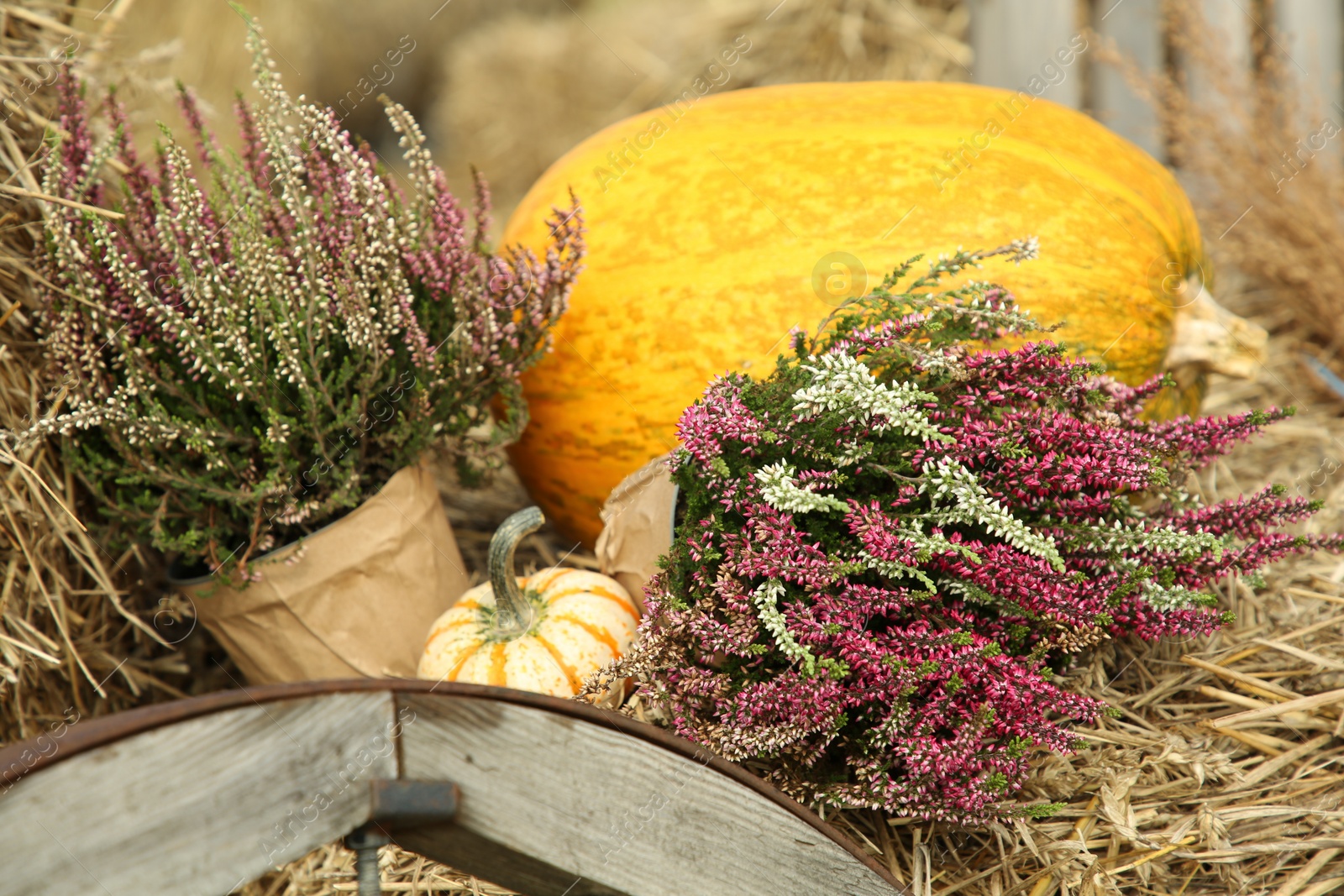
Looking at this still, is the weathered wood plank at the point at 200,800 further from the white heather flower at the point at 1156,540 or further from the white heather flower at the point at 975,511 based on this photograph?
the white heather flower at the point at 1156,540

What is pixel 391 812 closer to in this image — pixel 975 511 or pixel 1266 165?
pixel 975 511

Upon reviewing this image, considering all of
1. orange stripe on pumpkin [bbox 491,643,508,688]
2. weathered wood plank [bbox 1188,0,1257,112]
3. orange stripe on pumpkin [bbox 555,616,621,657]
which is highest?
orange stripe on pumpkin [bbox 491,643,508,688]

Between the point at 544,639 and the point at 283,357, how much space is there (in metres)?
0.57

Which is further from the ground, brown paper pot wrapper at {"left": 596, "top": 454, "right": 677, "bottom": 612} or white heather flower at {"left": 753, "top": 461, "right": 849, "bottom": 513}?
white heather flower at {"left": 753, "top": 461, "right": 849, "bottom": 513}

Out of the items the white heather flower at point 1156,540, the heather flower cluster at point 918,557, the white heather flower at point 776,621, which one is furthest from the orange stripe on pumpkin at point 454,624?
the white heather flower at point 1156,540

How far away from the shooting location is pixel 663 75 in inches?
155

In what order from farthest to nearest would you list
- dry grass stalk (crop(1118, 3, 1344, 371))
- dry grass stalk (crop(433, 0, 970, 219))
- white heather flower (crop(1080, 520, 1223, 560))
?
dry grass stalk (crop(433, 0, 970, 219)) < dry grass stalk (crop(1118, 3, 1344, 371)) < white heather flower (crop(1080, 520, 1223, 560))

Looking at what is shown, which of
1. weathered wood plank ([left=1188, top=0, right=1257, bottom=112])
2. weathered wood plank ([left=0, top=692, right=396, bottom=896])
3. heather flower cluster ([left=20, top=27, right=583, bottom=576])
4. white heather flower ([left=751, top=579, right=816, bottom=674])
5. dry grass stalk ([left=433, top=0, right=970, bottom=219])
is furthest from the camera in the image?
dry grass stalk ([left=433, top=0, right=970, bottom=219])

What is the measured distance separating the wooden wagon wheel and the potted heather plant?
27.1 inches

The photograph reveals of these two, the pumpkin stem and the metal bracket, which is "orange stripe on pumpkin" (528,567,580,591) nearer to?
the pumpkin stem

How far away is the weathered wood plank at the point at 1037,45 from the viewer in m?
2.79

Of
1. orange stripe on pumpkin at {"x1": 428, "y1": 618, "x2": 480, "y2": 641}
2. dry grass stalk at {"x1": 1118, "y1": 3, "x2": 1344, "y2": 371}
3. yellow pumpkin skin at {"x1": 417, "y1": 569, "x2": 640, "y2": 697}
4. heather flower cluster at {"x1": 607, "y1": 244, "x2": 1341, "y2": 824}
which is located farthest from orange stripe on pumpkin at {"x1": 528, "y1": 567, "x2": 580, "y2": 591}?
dry grass stalk at {"x1": 1118, "y1": 3, "x2": 1344, "y2": 371}

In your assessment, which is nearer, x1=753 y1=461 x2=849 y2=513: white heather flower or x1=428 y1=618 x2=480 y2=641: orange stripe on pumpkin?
x1=753 y1=461 x2=849 y2=513: white heather flower

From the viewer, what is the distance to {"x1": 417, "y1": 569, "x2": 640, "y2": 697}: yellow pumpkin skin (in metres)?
1.48
